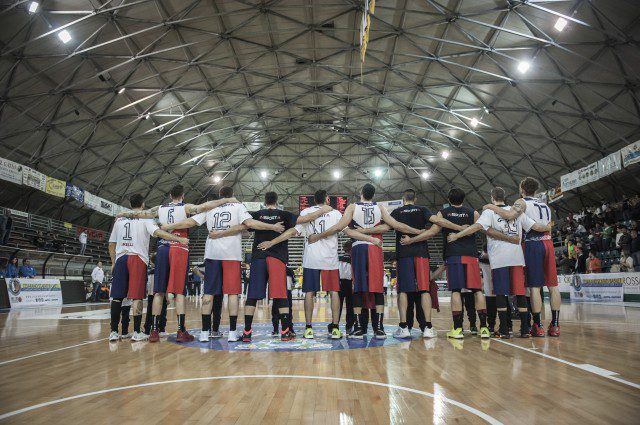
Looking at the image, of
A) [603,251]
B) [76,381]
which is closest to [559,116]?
[603,251]

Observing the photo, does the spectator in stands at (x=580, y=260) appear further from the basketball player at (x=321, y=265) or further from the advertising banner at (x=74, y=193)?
the advertising banner at (x=74, y=193)

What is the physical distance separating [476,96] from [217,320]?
21.2m

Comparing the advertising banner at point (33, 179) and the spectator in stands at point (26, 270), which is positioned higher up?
the advertising banner at point (33, 179)

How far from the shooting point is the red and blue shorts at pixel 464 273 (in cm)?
582

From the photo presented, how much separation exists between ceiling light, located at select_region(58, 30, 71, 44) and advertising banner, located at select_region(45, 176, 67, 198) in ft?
28.7

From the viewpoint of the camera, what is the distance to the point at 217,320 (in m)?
6.38

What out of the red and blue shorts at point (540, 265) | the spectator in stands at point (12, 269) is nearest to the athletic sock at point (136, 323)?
the red and blue shorts at point (540, 265)

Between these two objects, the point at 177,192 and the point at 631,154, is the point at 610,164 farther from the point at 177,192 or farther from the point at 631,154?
the point at 177,192

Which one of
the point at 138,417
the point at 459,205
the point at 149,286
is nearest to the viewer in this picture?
the point at 138,417

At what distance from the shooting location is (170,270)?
5914mm

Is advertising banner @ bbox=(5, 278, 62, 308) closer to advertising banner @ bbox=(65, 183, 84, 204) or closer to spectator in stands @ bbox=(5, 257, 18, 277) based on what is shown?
spectator in stands @ bbox=(5, 257, 18, 277)

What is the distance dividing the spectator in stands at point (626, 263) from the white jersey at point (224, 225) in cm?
1388

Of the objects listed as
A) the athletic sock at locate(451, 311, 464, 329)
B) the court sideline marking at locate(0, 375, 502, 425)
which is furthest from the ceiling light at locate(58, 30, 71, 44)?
the athletic sock at locate(451, 311, 464, 329)

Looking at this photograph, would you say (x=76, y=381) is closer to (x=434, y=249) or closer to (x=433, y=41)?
(x=433, y=41)
